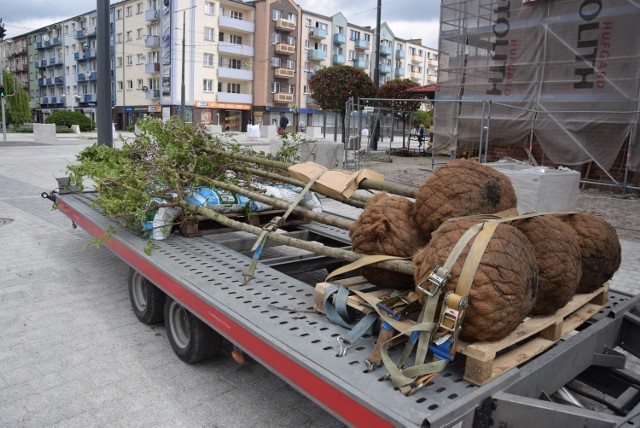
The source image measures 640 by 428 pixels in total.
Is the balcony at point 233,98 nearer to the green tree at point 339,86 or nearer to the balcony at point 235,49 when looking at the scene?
the balcony at point 235,49

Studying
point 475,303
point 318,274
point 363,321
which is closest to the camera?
point 475,303

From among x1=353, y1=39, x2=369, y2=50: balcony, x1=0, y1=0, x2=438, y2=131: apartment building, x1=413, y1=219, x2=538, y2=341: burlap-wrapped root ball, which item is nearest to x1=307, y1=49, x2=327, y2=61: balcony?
x1=0, y1=0, x2=438, y2=131: apartment building

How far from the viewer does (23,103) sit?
5378 cm

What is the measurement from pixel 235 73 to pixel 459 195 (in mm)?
61272

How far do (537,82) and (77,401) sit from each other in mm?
13336

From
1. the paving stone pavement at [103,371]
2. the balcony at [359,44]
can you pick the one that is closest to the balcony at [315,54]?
the balcony at [359,44]

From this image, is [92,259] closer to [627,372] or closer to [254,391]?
[254,391]

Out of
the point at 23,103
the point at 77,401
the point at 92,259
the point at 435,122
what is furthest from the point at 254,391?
the point at 23,103

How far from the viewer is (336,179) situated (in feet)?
12.7

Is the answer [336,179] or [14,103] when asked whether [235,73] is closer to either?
[14,103]

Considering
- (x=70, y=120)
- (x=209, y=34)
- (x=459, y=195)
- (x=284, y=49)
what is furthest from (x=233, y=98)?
(x=459, y=195)

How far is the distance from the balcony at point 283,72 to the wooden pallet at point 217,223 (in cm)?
6200

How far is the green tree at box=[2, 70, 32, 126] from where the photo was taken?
48.7 meters

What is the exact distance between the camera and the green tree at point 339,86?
2483 cm
